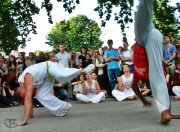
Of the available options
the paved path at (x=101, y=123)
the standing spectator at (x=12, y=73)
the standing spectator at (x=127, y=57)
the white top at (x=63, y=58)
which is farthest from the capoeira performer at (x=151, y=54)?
the standing spectator at (x=12, y=73)

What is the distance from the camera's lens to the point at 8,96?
31.2 feet

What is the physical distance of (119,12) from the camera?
12500 millimetres

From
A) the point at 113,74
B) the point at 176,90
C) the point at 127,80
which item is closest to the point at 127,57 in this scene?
the point at 113,74

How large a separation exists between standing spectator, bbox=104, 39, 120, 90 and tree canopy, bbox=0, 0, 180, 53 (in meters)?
2.34

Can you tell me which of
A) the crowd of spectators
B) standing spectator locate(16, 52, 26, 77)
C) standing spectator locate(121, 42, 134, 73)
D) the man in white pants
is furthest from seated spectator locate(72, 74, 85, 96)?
the man in white pants

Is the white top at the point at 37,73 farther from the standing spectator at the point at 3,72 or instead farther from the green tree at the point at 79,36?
the green tree at the point at 79,36

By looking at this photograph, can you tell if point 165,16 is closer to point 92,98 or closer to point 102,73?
point 102,73

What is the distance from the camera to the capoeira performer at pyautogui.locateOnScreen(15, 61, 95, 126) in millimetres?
6041

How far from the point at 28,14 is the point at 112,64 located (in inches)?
166

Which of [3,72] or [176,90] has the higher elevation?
[3,72]

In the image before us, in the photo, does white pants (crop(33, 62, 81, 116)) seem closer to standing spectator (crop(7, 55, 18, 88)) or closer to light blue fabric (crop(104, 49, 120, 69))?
light blue fabric (crop(104, 49, 120, 69))

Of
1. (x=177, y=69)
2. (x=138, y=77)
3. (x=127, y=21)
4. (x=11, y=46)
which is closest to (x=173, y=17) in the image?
(x=127, y=21)

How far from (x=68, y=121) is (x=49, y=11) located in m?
6.69

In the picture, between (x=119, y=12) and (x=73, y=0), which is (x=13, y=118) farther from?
(x=119, y=12)
